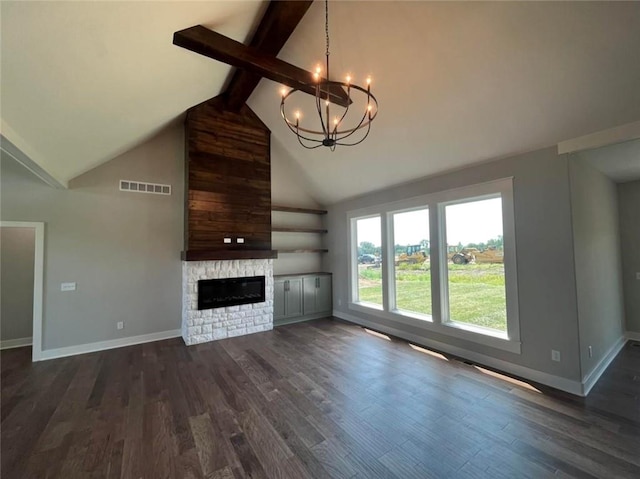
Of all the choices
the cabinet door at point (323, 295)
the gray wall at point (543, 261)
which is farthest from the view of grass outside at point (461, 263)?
the cabinet door at point (323, 295)

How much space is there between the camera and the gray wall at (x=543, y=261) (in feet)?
9.33

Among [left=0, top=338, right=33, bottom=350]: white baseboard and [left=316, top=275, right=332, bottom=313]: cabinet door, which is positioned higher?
[left=316, top=275, right=332, bottom=313]: cabinet door

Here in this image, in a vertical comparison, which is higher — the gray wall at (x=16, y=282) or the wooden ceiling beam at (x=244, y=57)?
the wooden ceiling beam at (x=244, y=57)

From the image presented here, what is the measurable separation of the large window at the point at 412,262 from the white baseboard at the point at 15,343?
254 inches

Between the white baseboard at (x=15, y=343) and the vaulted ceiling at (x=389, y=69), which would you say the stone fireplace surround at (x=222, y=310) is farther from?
the white baseboard at (x=15, y=343)

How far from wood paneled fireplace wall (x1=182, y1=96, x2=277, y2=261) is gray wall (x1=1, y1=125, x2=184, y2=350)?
1.77 feet

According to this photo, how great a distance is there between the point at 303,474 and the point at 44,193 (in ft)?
16.9

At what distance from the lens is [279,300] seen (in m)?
5.57

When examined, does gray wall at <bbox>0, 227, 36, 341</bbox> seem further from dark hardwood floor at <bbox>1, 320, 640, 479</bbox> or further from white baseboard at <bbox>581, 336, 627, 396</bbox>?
white baseboard at <bbox>581, 336, 627, 396</bbox>

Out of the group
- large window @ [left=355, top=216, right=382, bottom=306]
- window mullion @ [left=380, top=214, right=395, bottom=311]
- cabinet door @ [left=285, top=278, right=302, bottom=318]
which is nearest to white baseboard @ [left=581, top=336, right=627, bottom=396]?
window mullion @ [left=380, top=214, right=395, bottom=311]

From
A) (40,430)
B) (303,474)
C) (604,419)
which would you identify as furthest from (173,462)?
(604,419)

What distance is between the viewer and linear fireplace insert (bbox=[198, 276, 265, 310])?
4613mm

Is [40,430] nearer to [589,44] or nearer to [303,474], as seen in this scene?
[303,474]

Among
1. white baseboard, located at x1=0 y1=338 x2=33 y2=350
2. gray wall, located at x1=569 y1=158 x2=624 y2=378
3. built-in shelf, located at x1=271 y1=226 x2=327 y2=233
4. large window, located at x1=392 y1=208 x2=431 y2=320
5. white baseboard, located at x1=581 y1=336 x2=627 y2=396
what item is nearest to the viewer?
white baseboard, located at x1=581 y1=336 x2=627 y2=396
